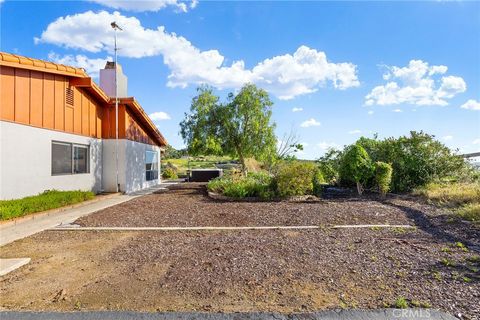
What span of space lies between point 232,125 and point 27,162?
31.7 ft

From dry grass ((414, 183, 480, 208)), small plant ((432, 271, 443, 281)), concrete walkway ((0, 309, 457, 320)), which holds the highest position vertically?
dry grass ((414, 183, 480, 208))

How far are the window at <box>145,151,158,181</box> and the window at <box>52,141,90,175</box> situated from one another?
191 inches

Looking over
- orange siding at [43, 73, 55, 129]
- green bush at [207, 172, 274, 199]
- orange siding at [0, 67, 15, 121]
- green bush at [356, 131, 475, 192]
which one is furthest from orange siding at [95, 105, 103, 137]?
green bush at [356, 131, 475, 192]

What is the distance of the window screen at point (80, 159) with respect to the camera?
11673 millimetres

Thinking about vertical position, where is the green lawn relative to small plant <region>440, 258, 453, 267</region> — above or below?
above

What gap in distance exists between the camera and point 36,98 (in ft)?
31.1

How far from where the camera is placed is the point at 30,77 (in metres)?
9.23

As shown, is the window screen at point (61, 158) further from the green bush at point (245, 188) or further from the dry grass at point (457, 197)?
the dry grass at point (457, 197)

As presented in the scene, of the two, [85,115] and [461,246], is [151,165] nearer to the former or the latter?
[85,115]

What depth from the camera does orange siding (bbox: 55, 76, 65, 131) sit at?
1043 cm

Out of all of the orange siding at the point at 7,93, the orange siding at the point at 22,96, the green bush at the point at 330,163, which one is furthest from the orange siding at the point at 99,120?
the green bush at the point at 330,163

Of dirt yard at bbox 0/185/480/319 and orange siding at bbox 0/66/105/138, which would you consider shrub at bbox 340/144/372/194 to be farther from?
orange siding at bbox 0/66/105/138

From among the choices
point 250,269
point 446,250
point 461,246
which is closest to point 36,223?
point 250,269

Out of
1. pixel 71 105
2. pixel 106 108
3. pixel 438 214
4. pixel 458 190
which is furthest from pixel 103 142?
pixel 458 190
